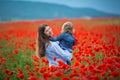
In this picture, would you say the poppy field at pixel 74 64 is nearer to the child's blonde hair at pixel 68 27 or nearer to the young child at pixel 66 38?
the young child at pixel 66 38

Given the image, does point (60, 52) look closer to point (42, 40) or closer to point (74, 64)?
point (42, 40)

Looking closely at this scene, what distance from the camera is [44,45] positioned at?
166 inches

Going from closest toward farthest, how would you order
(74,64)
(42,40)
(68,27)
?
(74,64)
(42,40)
(68,27)

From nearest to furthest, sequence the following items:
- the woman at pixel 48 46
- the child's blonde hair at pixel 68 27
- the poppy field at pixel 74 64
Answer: the poppy field at pixel 74 64 < the woman at pixel 48 46 < the child's blonde hair at pixel 68 27

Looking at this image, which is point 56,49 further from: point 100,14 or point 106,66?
point 100,14

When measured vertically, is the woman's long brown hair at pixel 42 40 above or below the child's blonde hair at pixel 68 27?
below

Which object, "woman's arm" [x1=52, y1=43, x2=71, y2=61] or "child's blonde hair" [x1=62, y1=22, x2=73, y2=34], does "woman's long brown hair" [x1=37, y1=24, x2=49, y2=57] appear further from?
"child's blonde hair" [x1=62, y1=22, x2=73, y2=34]

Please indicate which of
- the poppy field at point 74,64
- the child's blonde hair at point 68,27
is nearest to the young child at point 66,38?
the child's blonde hair at point 68,27

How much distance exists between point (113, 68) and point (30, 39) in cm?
405

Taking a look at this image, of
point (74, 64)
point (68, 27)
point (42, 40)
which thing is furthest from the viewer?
point (68, 27)

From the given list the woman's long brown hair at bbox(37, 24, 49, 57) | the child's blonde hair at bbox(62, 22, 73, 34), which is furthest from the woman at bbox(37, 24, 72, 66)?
the child's blonde hair at bbox(62, 22, 73, 34)

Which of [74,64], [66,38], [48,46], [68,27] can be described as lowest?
[74,64]

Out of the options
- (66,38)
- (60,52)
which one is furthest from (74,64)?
(66,38)

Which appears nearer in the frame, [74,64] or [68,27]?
[74,64]
